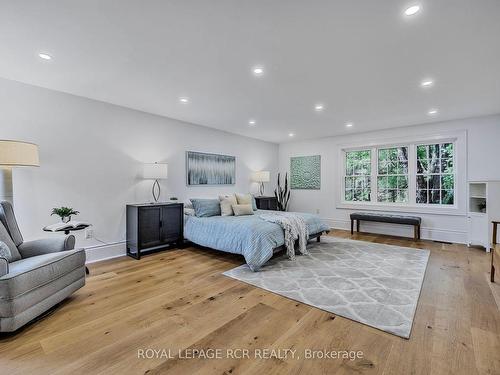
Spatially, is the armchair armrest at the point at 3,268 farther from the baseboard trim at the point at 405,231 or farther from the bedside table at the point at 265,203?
the baseboard trim at the point at 405,231

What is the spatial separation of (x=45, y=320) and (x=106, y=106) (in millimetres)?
3116

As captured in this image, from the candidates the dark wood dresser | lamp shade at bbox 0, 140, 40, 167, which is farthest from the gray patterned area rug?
lamp shade at bbox 0, 140, 40, 167

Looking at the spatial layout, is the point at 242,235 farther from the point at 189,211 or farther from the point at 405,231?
the point at 405,231

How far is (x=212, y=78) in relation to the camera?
120 inches

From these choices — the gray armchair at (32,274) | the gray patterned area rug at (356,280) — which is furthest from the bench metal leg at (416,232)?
the gray armchair at (32,274)

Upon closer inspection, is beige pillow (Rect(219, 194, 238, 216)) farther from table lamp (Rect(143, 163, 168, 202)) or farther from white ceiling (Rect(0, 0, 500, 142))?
white ceiling (Rect(0, 0, 500, 142))

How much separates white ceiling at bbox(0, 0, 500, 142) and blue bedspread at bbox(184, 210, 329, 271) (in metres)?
1.94

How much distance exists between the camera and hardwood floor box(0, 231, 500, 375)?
5.28 ft

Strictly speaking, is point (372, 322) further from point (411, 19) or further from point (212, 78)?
point (212, 78)

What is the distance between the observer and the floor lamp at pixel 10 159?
8.38 feet

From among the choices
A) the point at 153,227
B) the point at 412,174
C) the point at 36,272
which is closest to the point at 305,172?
the point at 412,174

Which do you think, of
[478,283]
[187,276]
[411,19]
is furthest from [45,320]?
[478,283]

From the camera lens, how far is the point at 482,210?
4531mm

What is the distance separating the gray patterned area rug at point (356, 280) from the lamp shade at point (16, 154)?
264 cm
